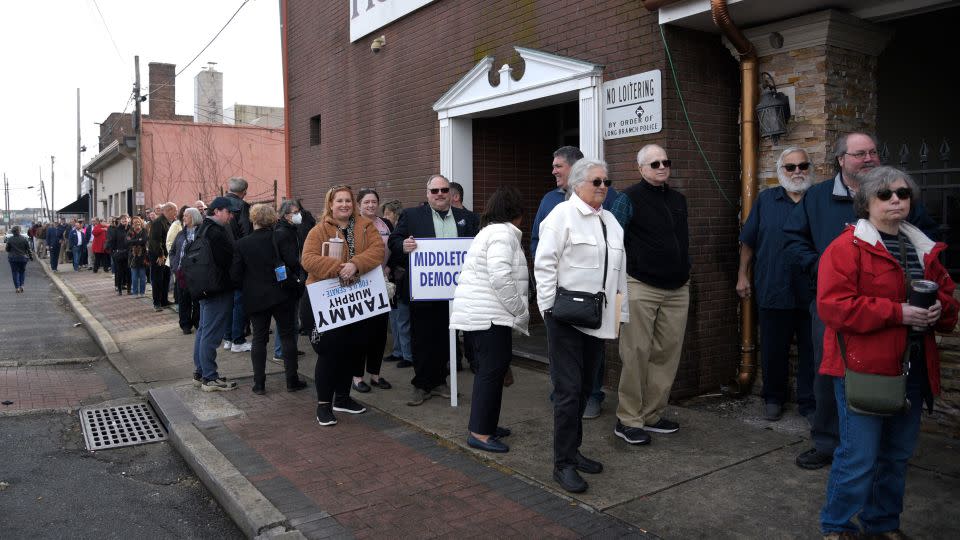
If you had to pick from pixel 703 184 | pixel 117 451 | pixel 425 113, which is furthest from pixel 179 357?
pixel 703 184

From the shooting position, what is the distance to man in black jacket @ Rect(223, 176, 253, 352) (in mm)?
8727

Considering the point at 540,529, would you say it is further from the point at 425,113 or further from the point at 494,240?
the point at 425,113

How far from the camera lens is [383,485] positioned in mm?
4543

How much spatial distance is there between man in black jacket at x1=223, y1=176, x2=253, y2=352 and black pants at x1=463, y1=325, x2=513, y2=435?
4.57 meters

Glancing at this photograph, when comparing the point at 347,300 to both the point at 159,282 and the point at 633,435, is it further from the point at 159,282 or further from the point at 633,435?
the point at 159,282

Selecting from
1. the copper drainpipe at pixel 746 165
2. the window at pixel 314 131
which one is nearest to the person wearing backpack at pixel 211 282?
the copper drainpipe at pixel 746 165

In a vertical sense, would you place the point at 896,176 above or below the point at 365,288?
above

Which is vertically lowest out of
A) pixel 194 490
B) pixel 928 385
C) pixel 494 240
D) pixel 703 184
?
pixel 194 490

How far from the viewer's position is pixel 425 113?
29.7 ft

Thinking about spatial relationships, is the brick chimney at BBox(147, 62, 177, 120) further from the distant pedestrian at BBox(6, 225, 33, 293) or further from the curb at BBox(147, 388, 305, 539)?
the curb at BBox(147, 388, 305, 539)

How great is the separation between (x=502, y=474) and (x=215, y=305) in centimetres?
354

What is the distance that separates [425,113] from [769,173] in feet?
14.4

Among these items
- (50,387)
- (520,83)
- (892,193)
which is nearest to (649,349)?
(892,193)

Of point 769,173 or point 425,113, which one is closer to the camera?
point 769,173
